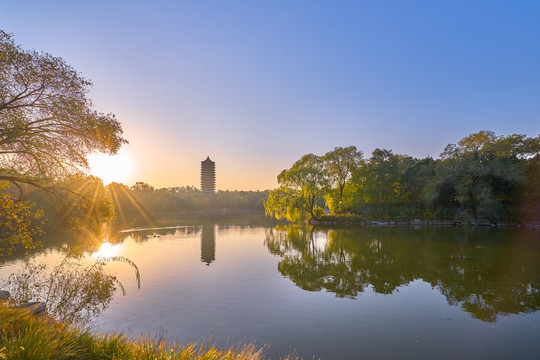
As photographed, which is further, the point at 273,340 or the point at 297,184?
the point at 297,184

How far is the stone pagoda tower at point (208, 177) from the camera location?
408 feet

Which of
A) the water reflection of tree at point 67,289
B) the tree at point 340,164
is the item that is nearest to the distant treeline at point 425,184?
the tree at point 340,164

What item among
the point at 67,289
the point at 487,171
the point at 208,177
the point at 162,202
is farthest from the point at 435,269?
the point at 208,177

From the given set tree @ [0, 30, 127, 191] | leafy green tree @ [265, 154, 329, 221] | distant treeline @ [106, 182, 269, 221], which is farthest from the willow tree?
distant treeline @ [106, 182, 269, 221]

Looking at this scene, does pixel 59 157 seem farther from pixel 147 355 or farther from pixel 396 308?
pixel 396 308

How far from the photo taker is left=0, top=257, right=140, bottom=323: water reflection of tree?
1020cm

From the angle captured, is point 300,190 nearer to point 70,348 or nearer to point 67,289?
point 67,289

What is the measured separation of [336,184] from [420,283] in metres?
38.0

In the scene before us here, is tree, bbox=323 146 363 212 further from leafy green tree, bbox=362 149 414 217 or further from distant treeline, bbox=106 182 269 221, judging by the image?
distant treeline, bbox=106 182 269 221

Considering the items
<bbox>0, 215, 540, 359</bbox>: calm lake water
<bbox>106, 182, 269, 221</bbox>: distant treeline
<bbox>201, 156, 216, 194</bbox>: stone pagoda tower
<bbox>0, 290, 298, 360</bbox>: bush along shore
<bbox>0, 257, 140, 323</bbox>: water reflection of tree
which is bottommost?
<bbox>0, 215, 540, 359</bbox>: calm lake water

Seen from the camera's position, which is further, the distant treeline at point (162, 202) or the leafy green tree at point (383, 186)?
the distant treeline at point (162, 202)

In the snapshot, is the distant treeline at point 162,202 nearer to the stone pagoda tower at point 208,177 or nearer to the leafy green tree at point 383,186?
the stone pagoda tower at point 208,177

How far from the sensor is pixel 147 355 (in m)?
4.64

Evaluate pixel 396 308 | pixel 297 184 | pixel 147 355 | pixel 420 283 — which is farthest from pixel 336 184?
pixel 147 355
